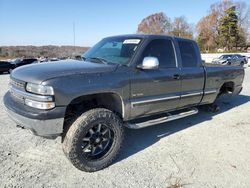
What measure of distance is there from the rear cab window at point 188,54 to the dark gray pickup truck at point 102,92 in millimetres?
23

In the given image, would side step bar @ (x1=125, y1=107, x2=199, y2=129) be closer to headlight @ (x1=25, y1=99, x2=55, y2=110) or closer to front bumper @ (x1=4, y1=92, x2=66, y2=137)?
front bumper @ (x1=4, y1=92, x2=66, y2=137)

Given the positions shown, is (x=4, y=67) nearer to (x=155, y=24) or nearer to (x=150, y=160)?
(x=150, y=160)

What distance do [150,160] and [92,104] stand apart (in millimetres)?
1267

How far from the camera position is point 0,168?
3410mm

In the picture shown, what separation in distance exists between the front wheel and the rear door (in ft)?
5.89

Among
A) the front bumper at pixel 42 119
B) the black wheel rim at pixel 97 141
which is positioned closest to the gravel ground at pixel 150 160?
the black wheel rim at pixel 97 141

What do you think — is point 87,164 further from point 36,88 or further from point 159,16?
point 159,16

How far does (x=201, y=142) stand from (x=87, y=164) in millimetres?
2296

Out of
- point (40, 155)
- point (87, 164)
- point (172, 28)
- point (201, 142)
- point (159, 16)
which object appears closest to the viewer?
point (87, 164)

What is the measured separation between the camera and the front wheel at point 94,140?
3.26 m

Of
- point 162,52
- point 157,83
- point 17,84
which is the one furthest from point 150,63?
point 17,84

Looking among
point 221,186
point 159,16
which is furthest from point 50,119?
point 159,16

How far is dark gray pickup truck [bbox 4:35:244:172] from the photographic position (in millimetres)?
3111

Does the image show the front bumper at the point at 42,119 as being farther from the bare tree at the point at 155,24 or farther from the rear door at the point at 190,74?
the bare tree at the point at 155,24
